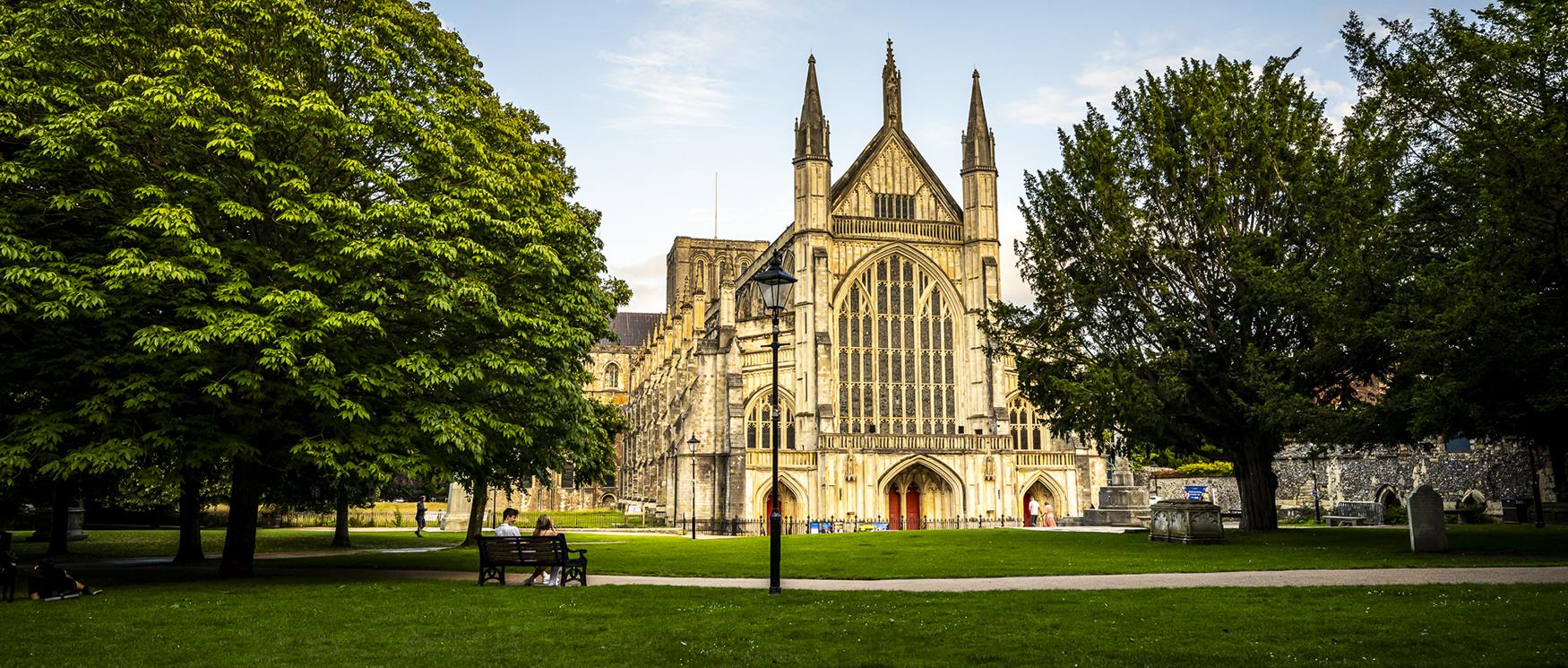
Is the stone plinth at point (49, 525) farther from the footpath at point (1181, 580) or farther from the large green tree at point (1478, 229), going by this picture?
the large green tree at point (1478, 229)

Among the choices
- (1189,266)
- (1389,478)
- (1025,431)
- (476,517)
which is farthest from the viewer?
(1025,431)

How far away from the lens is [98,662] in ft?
28.7

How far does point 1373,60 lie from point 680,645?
18.0m

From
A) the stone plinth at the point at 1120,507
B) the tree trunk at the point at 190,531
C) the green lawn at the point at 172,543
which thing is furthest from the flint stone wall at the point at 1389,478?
the tree trunk at the point at 190,531

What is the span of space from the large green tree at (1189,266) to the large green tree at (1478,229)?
2.24 metres

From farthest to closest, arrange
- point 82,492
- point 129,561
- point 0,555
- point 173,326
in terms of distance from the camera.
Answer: point 82,492 → point 129,561 → point 173,326 → point 0,555

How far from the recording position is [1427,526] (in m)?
18.4

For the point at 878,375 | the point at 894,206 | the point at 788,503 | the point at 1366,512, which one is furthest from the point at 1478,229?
the point at 894,206

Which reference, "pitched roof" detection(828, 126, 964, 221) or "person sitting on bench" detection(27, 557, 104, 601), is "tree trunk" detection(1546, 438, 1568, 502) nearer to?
"pitched roof" detection(828, 126, 964, 221)

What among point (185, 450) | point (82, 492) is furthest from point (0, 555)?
point (82, 492)

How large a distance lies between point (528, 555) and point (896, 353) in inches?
1445

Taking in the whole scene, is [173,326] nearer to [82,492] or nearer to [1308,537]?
[82,492]

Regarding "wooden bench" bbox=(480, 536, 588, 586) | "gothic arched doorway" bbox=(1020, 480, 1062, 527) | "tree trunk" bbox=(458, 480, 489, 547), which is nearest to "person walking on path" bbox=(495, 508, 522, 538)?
"wooden bench" bbox=(480, 536, 588, 586)

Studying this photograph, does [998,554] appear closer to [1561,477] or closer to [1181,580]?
[1181,580]
